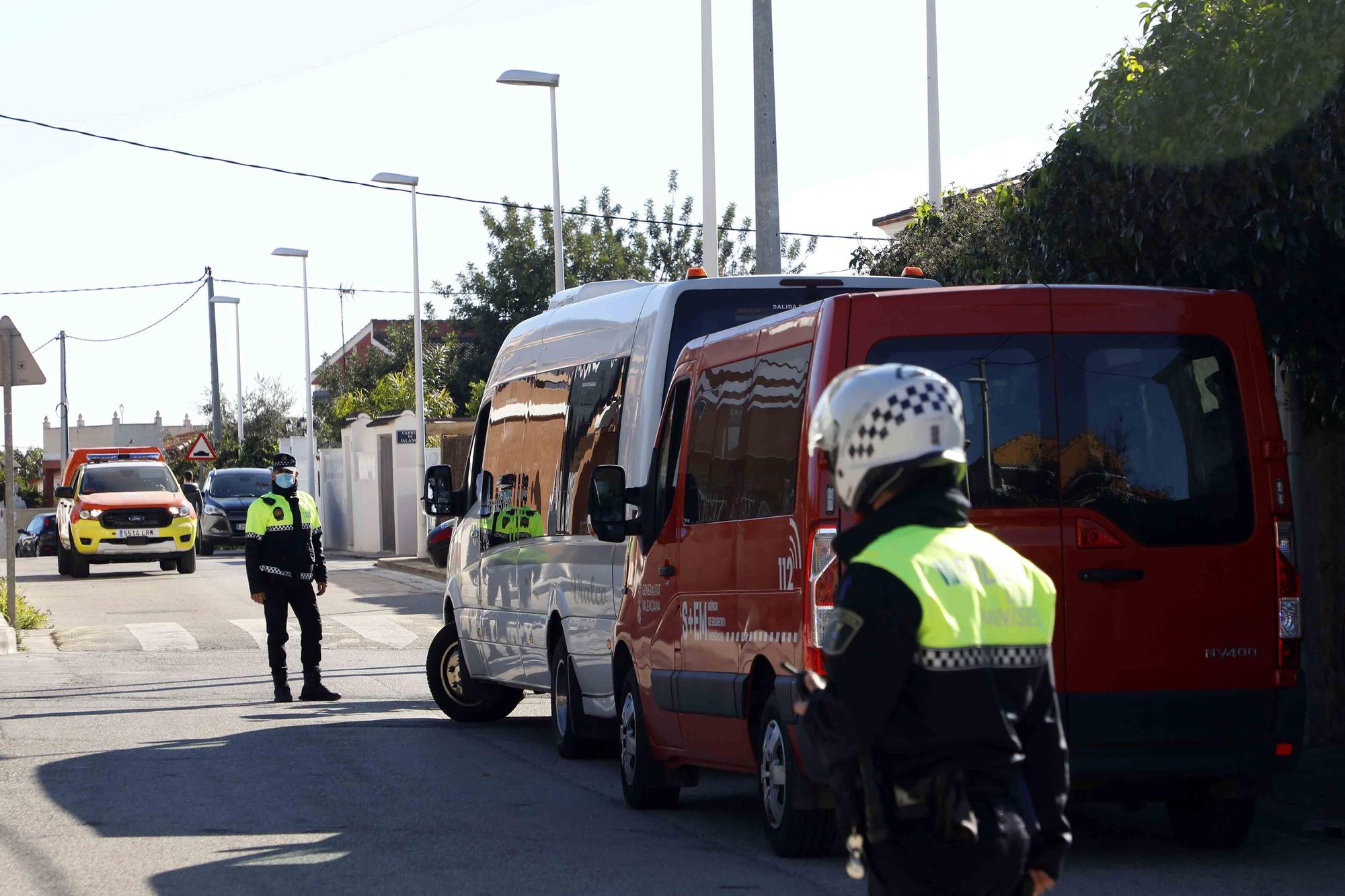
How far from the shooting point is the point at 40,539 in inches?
2066

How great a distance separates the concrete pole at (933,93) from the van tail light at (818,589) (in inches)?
581

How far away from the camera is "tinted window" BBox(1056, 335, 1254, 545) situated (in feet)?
23.2

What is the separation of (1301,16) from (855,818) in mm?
6616

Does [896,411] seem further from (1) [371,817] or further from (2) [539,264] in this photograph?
(2) [539,264]

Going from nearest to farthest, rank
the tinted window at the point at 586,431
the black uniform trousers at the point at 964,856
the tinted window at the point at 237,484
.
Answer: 1. the black uniform trousers at the point at 964,856
2. the tinted window at the point at 586,431
3. the tinted window at the point at 237,484

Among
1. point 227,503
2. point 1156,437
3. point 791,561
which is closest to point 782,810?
point 791,561

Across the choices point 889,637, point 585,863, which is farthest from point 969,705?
point 585,863

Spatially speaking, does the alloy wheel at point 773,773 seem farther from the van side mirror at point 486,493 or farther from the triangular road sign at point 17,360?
the triangular road sign at point 17,360

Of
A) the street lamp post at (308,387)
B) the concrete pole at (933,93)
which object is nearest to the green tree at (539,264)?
the street lamp post at (308,387)

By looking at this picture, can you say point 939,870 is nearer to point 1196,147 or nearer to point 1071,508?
point 1071,508

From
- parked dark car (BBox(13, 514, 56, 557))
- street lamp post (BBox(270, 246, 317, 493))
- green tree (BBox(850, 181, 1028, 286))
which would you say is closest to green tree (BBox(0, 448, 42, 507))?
parked dark car (BBox(13, 514, 56, 557))

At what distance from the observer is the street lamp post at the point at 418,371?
107 ft

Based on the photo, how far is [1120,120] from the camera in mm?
9789

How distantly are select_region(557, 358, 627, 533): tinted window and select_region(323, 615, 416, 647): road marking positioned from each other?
8660 mm
